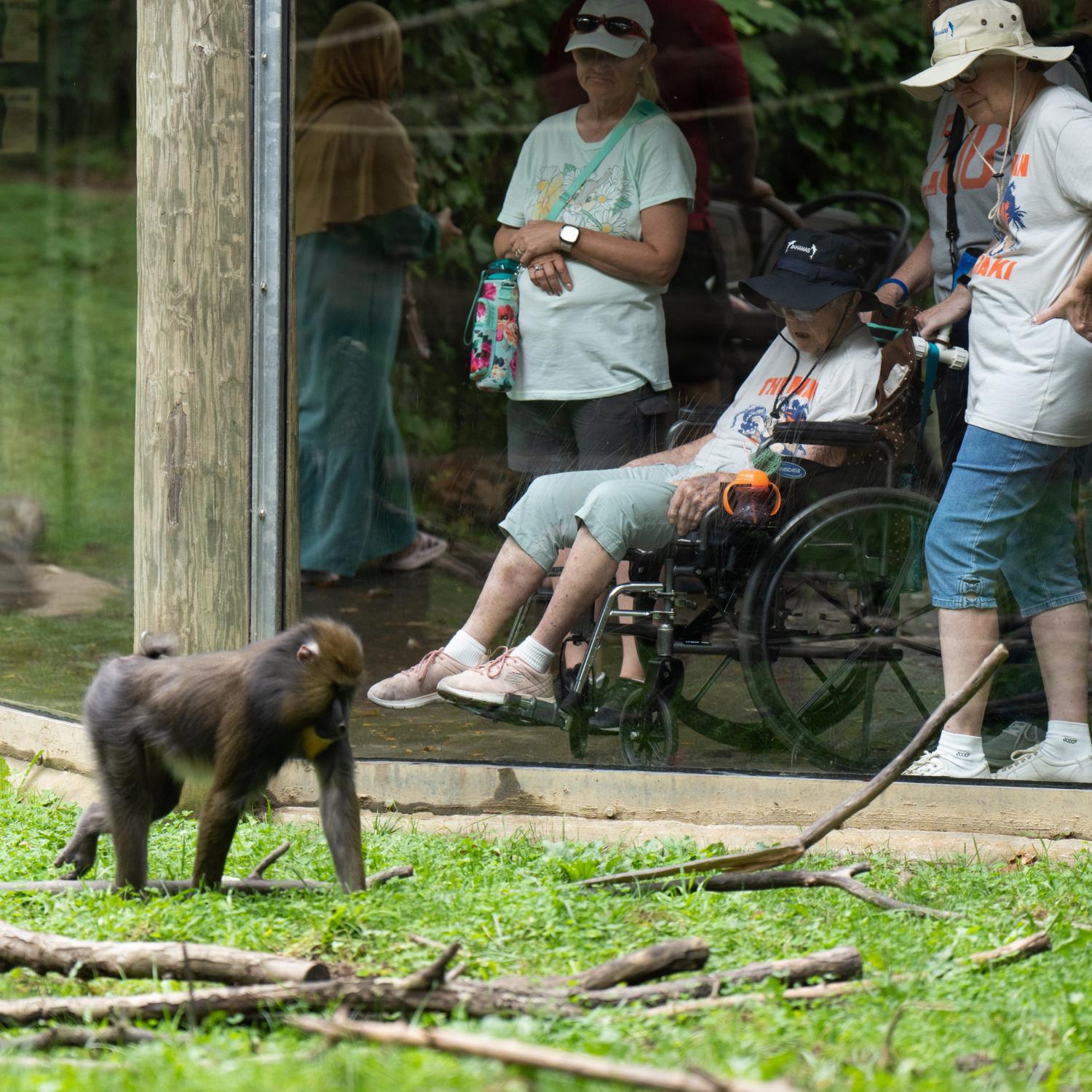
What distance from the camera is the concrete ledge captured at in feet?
15.9

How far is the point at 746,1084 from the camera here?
7.22 ft

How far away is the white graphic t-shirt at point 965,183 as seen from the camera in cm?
486

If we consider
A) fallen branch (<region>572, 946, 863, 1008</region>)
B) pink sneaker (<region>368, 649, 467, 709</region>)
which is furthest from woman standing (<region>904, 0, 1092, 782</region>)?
fallen branch (<region>572, 946, 863, 1008</region>)

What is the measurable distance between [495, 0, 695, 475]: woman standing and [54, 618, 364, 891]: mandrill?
5.97 ft

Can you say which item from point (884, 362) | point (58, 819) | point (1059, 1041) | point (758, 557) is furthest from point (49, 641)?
point (1059, 1041)

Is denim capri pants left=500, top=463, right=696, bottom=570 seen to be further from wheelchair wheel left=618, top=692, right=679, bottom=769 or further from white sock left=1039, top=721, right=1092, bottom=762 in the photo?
white sock left=1039, top=721, right=1092, bottom=762

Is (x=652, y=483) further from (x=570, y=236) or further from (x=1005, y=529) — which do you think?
(x=1005, y=529)

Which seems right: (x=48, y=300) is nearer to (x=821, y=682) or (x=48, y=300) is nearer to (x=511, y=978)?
(x=821, y=682)

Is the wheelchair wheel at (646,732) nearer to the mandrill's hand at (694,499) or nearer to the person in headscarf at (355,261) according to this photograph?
the mandrill's hand at (694,499)

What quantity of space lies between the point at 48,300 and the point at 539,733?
10.4ft

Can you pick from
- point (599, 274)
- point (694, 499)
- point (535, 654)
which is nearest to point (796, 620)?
point (694, 499)

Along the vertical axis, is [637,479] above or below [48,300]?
below

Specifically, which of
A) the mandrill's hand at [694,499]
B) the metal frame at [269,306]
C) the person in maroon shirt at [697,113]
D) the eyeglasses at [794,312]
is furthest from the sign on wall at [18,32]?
the mandrill's hand at [694,499]

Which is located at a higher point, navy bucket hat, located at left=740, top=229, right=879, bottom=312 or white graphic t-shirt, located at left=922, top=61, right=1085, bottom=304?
white graphic t-shirt, located at left=922, top=61, right=1085, bottom=304
